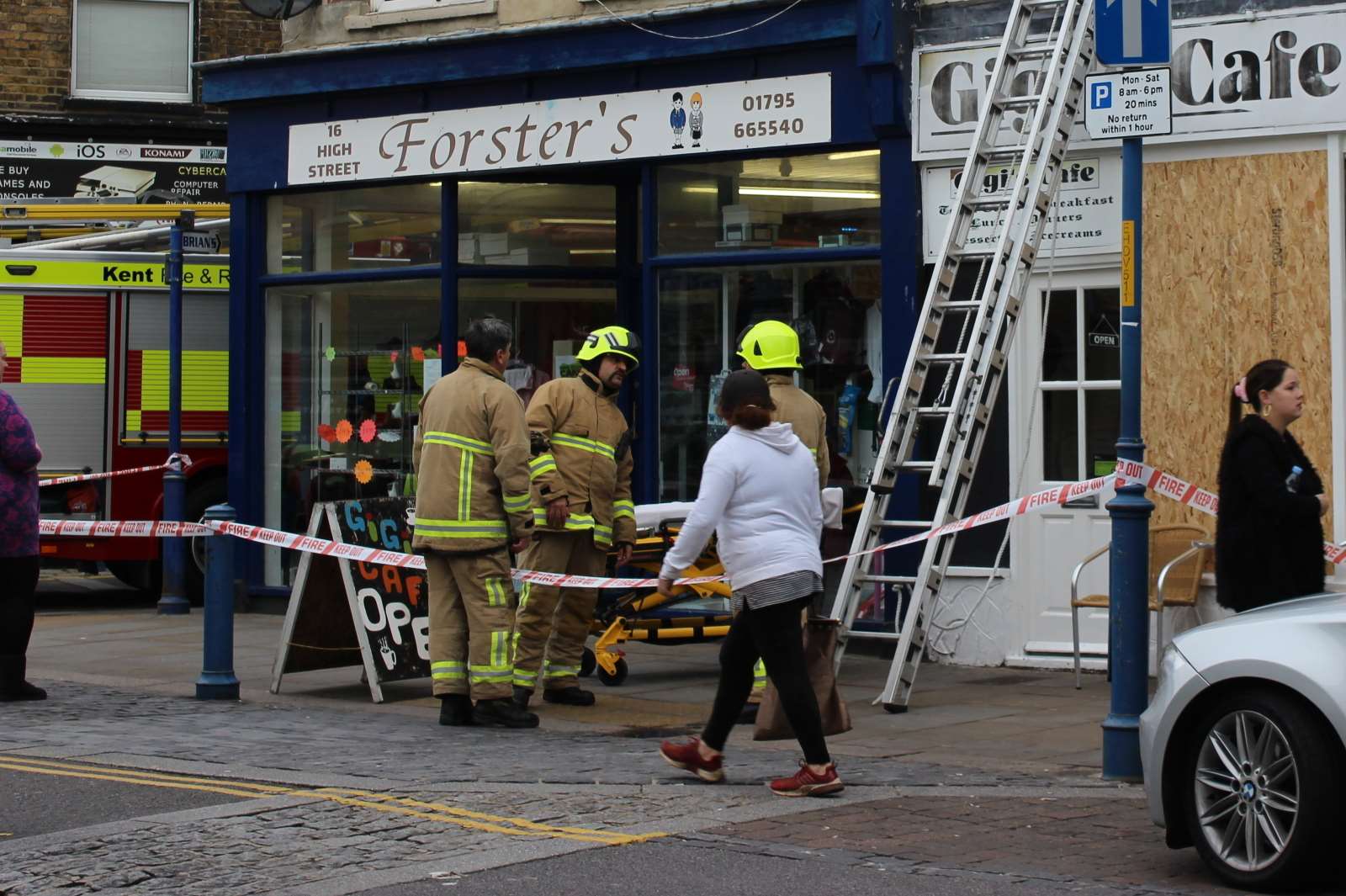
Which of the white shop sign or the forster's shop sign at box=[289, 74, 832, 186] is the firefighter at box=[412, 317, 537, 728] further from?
the forster's shop sign at box=[289, 74, 832, 186]

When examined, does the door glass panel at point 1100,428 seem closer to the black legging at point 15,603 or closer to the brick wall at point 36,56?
the black legging at point 15,603

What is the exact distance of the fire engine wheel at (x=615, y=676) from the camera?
11.3 m

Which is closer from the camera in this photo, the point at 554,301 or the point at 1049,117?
the point at 1049,117

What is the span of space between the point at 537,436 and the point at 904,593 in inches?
123

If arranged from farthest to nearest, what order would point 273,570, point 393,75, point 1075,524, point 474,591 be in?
point 273,570 → point 393,75 → point 1075,524 → point 474,591

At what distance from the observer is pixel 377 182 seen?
49.1 feet

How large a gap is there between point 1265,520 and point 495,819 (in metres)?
3.11

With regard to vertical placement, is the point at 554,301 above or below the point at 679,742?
above

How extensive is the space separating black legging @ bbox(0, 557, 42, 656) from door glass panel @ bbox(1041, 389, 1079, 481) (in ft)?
19.5

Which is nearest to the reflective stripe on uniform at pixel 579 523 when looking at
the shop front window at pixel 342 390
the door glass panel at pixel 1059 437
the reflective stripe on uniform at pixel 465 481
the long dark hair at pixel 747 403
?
the reflective stripe on uniform at pixel 465 481

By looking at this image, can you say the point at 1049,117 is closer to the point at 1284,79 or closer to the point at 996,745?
the point at 1284,79

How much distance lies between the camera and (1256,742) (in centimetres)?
619

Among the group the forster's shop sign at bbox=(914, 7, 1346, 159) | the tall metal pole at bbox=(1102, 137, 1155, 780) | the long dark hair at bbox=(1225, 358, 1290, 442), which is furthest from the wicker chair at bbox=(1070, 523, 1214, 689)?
the long dark hair at bbox=(1225, 358, 1290, 442)

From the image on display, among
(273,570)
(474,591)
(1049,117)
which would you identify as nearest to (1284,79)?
(1049,117)
